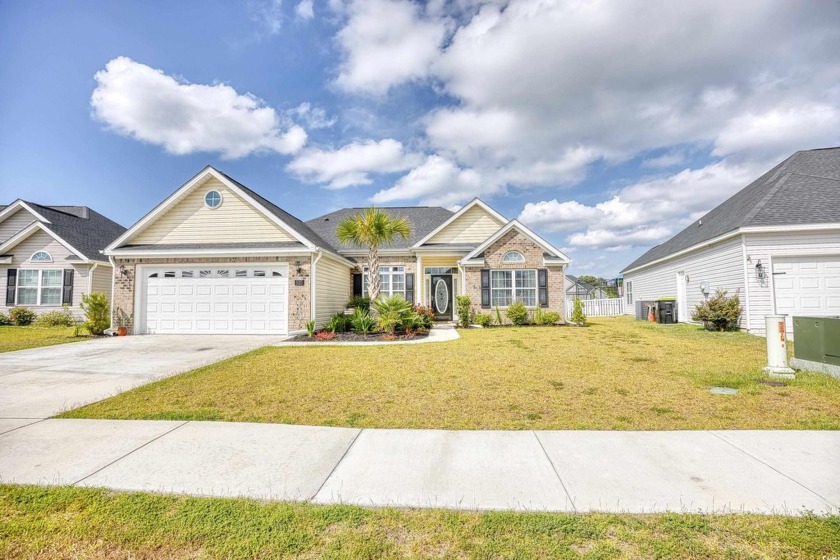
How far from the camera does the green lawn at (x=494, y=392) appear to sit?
454 centimetres

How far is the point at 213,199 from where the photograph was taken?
576 inches

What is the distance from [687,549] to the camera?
220cm

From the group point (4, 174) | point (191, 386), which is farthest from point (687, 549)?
point (4, 174)

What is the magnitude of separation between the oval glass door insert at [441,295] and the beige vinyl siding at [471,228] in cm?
223

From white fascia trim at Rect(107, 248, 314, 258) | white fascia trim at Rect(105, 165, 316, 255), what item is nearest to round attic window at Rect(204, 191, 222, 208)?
white fascia trim at Rect(105, 165, 316, 255)

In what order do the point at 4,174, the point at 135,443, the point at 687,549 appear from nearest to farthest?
the point at 687,549 < the point at 135,443 < the point at 4,174

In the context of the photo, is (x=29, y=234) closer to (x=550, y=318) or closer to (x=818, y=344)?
(x=550, y=318)

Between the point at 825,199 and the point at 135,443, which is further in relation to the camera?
the point at 825,199

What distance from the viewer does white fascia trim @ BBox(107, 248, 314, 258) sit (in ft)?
44.6

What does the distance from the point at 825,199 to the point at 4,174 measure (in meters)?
25.7

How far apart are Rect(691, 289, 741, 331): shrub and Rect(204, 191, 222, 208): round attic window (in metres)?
19.0

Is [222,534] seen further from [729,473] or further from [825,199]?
[825,199]

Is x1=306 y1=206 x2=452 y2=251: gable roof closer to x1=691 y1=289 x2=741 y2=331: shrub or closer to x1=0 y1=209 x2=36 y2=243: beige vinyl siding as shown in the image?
x1=691 y1=289 x2=741 y2=331: shrub

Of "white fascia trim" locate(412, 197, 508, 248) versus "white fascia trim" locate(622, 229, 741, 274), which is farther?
"white fascia trim" locate(412, 197, 508, 248)
